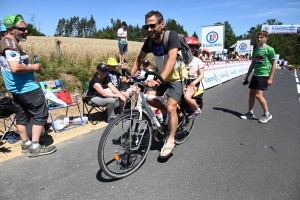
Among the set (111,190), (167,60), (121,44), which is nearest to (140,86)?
(167,60)

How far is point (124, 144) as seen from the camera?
2.96 metres


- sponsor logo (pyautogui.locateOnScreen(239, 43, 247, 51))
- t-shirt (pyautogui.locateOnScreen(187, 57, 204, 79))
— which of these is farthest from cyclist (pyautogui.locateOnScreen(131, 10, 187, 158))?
sponsor logo (pyautogui.locateOnScreen(239, 43, 247, 51))

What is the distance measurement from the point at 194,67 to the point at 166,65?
1.81 metres

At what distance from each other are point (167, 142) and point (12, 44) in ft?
8.88

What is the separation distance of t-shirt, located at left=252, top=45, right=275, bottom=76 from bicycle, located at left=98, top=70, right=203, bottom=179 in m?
3.24

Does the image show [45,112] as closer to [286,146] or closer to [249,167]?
[249,167]

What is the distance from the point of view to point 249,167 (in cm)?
318

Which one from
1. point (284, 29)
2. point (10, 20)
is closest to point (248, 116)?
point (10, 20)

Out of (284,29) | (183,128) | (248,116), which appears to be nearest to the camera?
(183,128)

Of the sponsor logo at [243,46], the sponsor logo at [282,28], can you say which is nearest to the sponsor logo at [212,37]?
the sponsor logo at [243,46]

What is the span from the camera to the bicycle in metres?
2.65

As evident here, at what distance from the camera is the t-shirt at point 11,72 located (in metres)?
3.10

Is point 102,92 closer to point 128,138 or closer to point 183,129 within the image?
point 183,129

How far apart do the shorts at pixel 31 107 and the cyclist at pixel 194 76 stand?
242 cm
